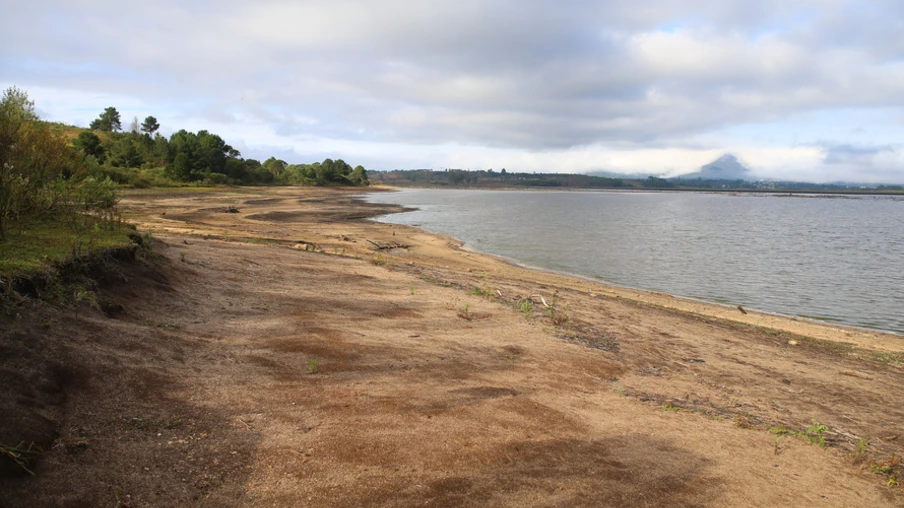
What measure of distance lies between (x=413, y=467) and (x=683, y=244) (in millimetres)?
44384

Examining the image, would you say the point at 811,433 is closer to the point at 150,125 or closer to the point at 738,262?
the point at 738,262

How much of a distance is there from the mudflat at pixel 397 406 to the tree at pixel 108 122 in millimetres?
114460

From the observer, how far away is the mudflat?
479 cm

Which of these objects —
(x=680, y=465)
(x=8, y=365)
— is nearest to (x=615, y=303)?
(x=680, y=465)

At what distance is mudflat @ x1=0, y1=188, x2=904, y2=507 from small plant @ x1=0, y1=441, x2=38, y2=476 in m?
0.08

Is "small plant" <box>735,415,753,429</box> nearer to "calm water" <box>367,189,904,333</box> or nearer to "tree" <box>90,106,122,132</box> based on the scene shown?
"calm water" <box>367,189,904,333</box>

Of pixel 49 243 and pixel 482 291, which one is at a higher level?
pixel 49 243

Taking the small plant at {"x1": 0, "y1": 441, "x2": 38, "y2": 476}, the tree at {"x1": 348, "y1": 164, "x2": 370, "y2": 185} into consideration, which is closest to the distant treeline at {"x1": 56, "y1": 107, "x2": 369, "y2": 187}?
the tree at {"x1": 348, "y1": 164, "x2": 370, "y2": 185}

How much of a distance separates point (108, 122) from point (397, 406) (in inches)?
4883

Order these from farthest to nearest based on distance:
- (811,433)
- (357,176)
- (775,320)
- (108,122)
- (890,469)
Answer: (357,176) → (108,122) → (775,320) → (811,433) → (890,469)

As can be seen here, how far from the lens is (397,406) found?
265 inches

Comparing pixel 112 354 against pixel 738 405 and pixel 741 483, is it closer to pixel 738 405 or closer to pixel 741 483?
pixel 741 483

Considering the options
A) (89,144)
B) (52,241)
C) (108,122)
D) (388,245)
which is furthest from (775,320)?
(108,122)

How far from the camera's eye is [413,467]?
528 cm
